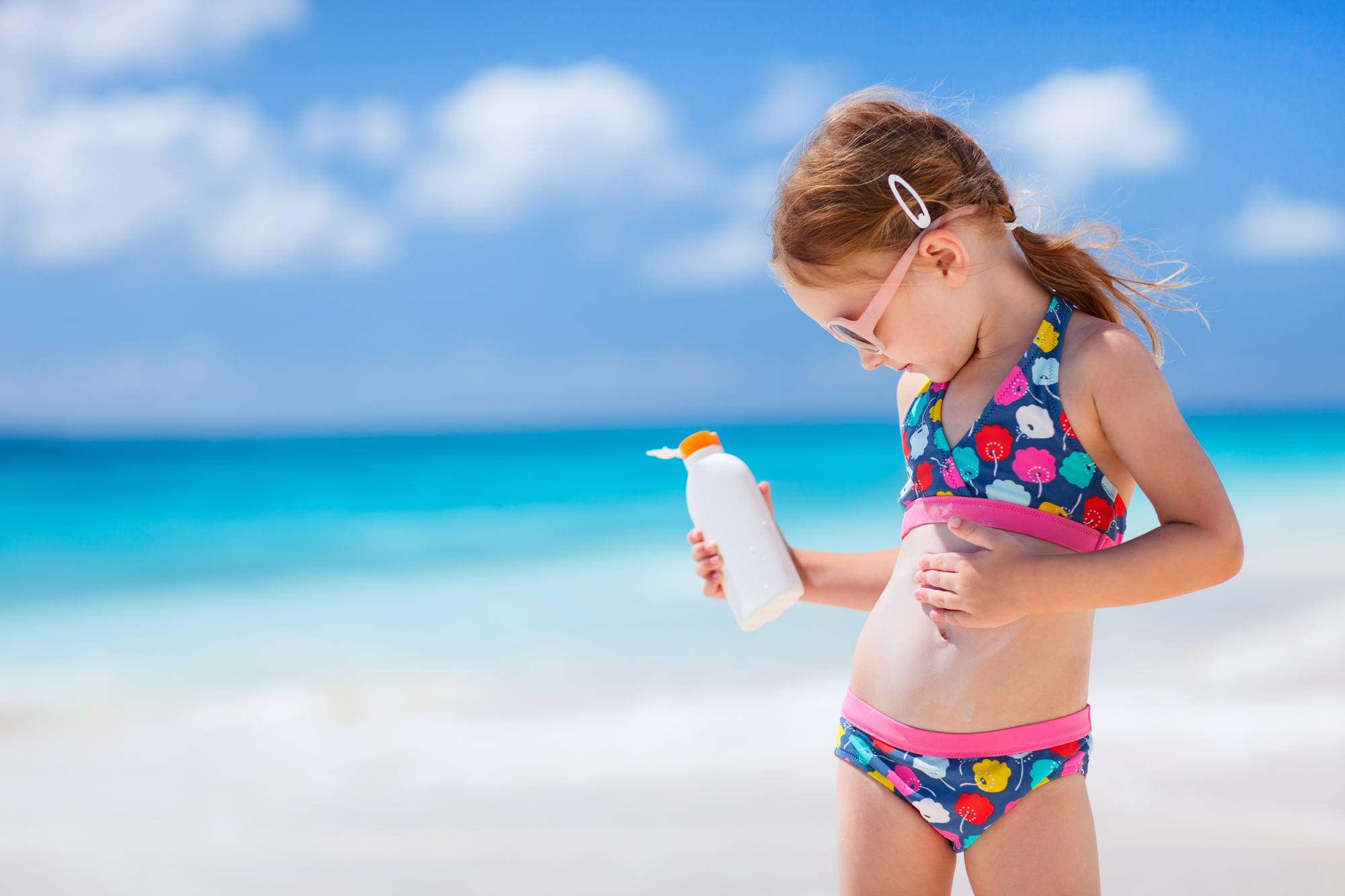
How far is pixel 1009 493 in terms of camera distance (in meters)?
1.30

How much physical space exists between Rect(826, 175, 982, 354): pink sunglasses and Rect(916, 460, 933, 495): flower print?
15cm

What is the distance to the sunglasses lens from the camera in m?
1.35

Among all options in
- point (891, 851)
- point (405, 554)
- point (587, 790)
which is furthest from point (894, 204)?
point (405, 554)

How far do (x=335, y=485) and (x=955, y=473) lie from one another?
12.2m

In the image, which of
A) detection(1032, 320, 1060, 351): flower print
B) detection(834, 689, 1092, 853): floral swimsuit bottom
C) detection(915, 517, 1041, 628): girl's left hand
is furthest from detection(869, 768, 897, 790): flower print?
detection(1032, 320, 1060, 351): flower print

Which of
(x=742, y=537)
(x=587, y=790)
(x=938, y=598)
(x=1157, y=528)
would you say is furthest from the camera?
(x=587, y=790)

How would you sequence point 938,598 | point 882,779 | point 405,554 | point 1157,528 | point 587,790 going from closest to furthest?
point 1157,528 < point 938,598 < point 882,779 < point 587,790 < point 405,554

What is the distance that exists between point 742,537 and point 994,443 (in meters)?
0.38

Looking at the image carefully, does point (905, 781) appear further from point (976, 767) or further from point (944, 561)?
point (944, 561)

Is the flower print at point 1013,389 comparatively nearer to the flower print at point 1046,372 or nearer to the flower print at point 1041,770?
the flower print at point 1046,372

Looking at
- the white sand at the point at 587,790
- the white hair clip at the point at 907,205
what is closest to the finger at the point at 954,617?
the white hair clip at the point at 907,205

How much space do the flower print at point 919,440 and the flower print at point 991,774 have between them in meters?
0.38

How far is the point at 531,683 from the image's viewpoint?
167 inches

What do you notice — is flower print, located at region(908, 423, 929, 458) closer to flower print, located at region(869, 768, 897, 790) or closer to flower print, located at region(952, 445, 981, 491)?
flower print, located at region(952, 445, 981, 491)
